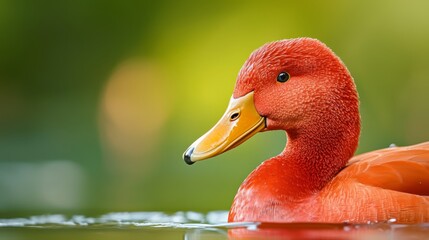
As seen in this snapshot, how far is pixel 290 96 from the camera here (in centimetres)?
534

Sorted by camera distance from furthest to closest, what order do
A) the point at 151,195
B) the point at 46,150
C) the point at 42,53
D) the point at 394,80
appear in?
the point at 42,53 → the point at 394,80 → the point at 46,150 → the point at 151,195

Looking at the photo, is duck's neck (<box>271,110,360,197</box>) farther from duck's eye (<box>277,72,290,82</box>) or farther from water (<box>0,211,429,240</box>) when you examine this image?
water (<box>0,211,429,240</box>)

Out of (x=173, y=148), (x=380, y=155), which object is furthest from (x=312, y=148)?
(x=173, y=148)

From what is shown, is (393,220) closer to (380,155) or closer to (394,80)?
(380,155)

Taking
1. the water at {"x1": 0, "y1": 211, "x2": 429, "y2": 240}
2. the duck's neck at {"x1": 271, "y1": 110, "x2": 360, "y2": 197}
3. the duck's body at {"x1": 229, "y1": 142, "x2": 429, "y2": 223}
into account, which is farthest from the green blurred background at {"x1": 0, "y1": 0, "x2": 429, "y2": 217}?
the duck's body at {"x1": 229, "y1": 142, "x2": 429, "y2": 223}

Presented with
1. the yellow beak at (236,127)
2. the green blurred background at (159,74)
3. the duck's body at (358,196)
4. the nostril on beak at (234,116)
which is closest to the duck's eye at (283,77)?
the yellow beak at (236,127)

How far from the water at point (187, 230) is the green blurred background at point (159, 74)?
15.8 feet

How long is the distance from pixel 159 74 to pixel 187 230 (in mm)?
9717

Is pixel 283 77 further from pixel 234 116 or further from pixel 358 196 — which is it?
pixel 358 196

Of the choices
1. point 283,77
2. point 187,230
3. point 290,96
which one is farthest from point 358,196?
point 187,230

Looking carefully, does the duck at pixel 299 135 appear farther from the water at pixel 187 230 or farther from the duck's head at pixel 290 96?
the water at pixel 187 230

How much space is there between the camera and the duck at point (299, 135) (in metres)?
5.14

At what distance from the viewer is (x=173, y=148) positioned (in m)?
12.9

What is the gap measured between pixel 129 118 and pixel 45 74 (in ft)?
4.70
